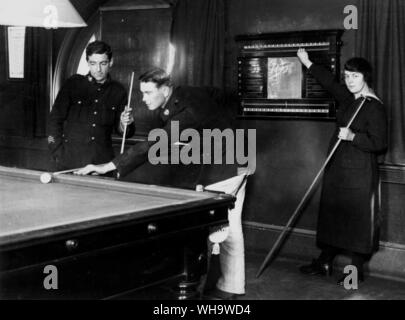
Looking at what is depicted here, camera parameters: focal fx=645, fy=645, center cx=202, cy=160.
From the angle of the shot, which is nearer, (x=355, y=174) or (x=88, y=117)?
(x=355, y=174)

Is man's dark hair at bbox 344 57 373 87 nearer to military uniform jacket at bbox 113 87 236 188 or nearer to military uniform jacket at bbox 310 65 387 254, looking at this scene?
military uniform jacket at bbox 310 65 387 254

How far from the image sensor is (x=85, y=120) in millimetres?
4879

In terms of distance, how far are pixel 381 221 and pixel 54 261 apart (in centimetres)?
321

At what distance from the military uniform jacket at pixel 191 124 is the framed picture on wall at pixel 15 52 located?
360 centimetres

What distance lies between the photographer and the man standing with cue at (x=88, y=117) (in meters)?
4.84

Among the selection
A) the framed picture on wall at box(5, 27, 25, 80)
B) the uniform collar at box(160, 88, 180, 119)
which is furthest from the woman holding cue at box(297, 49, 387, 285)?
the framed picture on wall at box(5, 27, 25, 80)

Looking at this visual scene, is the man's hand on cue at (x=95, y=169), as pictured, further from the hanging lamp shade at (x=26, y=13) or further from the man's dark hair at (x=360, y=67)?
the man's dark hair at (x=360, y=67)

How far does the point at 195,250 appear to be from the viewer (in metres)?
2.87

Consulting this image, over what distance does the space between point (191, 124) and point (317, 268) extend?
1.71m

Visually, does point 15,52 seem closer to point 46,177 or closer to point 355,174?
point 46,177

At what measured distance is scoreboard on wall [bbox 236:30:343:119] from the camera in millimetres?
4988

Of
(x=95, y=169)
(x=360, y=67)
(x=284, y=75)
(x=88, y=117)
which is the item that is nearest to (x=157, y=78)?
(x=95, y=169)

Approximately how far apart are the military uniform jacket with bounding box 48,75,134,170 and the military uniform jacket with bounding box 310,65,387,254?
1561mm
